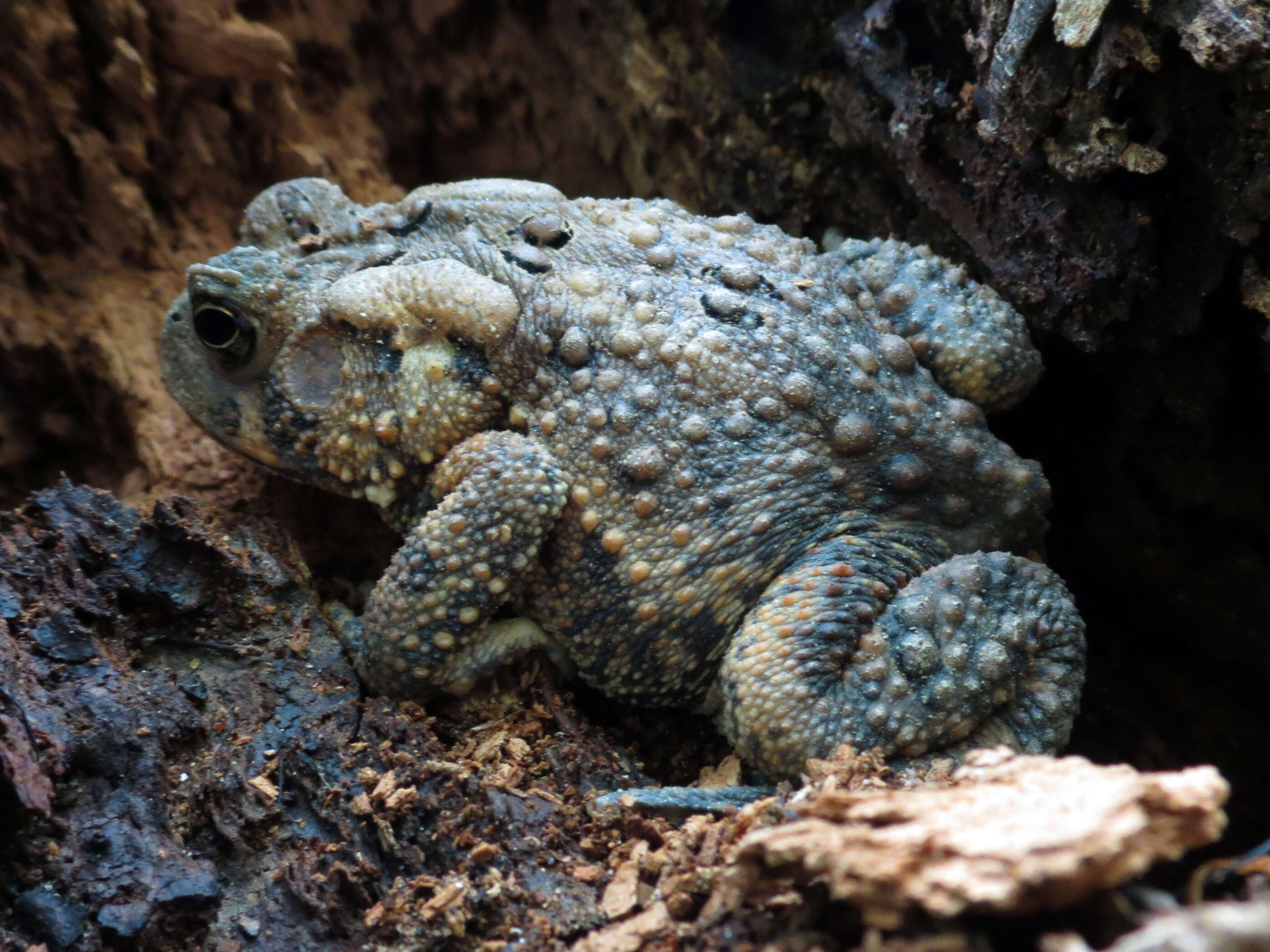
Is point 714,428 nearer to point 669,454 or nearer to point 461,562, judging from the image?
point 669,454

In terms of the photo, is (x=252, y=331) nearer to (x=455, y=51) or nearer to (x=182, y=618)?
(x=182, y=618)

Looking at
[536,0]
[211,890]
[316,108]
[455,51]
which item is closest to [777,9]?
[536,0]

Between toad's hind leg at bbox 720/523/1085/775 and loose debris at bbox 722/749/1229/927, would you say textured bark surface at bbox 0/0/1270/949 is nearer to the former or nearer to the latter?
loose debris at bbox 722/749/1229/927

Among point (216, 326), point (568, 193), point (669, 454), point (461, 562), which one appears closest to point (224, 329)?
point (216, 326)

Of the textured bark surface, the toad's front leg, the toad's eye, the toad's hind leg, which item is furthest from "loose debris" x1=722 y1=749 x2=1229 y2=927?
the toad's eye

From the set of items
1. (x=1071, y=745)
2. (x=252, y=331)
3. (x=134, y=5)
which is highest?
(x=134, y=5)

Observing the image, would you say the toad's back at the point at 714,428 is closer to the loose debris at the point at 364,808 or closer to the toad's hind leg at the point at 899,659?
the toad's hind leg at the point at 899,659

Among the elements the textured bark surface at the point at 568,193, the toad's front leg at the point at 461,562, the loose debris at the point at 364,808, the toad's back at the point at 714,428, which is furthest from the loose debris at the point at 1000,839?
the toad's front leg at the point at 461,562
